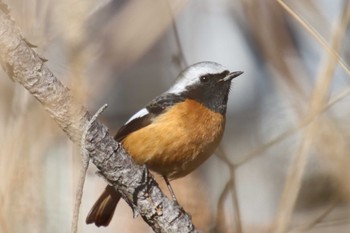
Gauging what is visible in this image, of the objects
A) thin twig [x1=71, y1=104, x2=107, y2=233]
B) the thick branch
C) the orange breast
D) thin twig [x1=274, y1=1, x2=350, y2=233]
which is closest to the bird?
the orange breast

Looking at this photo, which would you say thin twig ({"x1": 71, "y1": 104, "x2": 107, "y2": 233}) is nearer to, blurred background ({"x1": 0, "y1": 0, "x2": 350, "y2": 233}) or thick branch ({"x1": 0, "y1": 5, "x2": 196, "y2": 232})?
thick branch ({"x1": 0, "y1": 5, "x2": 196, "y2": 232})

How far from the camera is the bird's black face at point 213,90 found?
3.62m

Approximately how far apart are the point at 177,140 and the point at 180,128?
55mm

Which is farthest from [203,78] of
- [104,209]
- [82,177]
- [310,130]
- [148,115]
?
[82,177]

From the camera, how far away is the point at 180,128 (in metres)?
3.42

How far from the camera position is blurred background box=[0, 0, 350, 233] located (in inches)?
119

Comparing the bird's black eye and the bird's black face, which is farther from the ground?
the bird's black eye

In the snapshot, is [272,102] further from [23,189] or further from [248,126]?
[23,189]

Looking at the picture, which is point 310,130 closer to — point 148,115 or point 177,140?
point 177,140

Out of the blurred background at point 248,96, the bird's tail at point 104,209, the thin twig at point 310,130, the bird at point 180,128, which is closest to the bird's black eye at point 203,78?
the bird at point 180,128

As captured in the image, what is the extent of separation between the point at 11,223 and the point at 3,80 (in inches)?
22.2

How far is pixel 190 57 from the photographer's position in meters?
4.44

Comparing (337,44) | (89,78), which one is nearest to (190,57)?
(89,78)

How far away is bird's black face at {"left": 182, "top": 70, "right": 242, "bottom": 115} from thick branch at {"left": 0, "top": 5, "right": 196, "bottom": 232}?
2.43 feet
